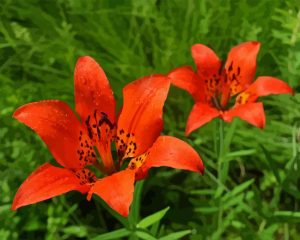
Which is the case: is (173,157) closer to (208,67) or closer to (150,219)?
(150,219)

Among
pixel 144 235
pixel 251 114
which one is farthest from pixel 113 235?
pixel 251 114

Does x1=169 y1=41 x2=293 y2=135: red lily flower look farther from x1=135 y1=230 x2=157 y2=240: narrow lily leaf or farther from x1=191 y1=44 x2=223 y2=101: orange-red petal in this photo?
x1=135 y1=230 x2=157 y2=240: narrow lily leaf

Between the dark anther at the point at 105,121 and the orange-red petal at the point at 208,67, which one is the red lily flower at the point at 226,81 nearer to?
the orange-red petal at the point at 208,67

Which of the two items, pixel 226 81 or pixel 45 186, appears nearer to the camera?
pixel 45 186

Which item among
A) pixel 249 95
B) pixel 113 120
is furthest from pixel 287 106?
pixel 113 120

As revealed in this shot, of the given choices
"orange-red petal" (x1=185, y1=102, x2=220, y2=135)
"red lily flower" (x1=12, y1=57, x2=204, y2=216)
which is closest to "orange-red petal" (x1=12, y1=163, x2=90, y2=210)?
"red lily flower" (x1=12, y1=57, x2=204, y2=216)
